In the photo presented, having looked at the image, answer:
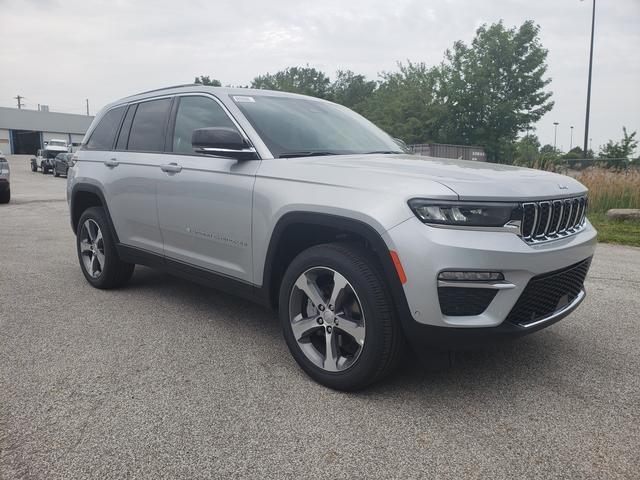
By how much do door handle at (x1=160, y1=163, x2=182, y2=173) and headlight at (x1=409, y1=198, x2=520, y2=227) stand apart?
2097mm

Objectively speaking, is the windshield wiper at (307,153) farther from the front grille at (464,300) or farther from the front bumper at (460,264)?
the front grille at (464,300)

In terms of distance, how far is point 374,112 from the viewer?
42312 millimetres

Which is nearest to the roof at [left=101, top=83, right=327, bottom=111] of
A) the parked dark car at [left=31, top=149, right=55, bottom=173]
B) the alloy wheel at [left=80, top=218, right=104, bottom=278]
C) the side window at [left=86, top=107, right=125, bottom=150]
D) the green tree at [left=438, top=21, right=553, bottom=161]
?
the side window at [left=86, top=107, right=125, bottom=150]

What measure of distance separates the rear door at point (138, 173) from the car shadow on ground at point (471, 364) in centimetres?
82

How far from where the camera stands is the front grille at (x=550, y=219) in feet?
8.86

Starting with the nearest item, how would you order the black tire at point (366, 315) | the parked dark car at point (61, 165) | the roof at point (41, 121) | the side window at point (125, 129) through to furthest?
the black tire at point (366, 315) < the side window at point (125, 129) < the parked dark car at point (61, 165) < the roof at point (41, 121)

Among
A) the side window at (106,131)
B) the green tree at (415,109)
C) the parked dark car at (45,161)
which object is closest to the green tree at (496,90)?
the green tree at (415,109)

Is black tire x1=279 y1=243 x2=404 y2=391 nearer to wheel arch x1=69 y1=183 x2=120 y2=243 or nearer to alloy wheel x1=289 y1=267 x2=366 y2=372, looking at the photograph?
alloy wheel x1=289 y1=267 x2=366 y2=372

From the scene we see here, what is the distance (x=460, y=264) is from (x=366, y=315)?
22.7 inches

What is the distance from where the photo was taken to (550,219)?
2.85m

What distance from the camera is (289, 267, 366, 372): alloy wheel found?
9.50 ft

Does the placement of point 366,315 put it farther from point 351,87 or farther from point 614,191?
point 351,87

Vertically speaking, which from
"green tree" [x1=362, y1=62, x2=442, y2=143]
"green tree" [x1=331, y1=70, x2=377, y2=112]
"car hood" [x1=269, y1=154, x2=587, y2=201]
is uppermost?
"green tree" [x1=331, y1=70, x2=377, y2=112]

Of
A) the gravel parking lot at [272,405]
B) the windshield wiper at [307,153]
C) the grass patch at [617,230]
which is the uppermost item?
the windshield wiper at [307,153]
